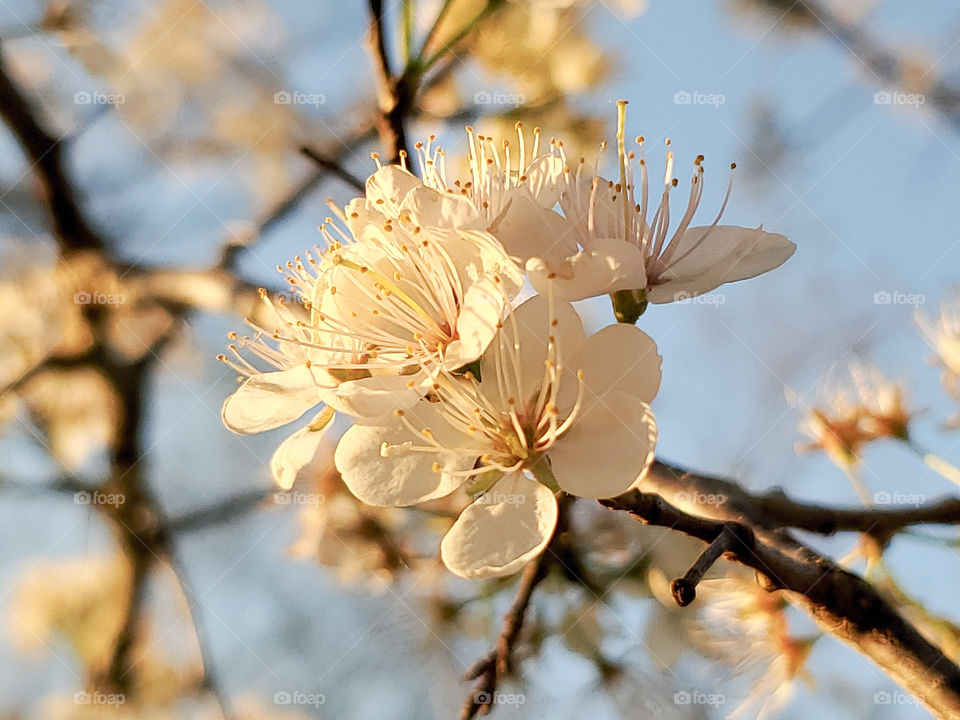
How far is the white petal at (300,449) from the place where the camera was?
0.50 meters

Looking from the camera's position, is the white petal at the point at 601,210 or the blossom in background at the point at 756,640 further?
the blossom in background at the point at 756,640

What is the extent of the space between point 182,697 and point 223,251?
0.71 m

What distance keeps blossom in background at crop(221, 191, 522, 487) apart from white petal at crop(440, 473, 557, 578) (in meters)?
0.08

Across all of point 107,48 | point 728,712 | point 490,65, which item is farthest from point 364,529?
point 107,48
